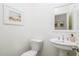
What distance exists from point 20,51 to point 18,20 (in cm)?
49

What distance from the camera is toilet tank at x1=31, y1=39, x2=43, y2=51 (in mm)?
1775

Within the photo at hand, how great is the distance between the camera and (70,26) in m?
1.75

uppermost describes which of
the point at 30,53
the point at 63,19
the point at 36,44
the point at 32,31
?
the point at 63,19

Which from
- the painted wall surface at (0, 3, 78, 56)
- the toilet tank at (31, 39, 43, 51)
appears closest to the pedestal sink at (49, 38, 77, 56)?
the painted wall surface at (0, 3, 78, 56)

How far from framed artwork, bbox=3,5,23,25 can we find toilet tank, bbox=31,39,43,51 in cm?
36

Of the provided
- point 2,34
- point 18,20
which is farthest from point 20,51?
point 18,20

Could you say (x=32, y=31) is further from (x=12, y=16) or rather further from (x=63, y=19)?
(x=63, y=19)

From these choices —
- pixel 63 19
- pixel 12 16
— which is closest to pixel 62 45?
pixel 63 19

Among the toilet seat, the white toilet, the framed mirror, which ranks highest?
the framed mirror

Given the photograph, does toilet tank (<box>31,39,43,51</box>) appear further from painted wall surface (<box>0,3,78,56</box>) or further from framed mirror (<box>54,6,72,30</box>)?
framed mirror (<box>54,6,72,30</box>)

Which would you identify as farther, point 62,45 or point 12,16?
point 12,16

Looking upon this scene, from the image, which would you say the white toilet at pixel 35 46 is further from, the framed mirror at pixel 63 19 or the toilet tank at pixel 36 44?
the framed mirror at pixel 63 19

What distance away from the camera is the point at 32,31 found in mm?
1769

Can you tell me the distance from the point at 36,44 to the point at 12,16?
1.90 ft
